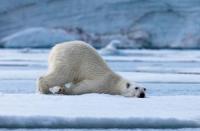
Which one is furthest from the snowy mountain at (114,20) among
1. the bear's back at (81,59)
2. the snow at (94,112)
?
the snow at (94,112)

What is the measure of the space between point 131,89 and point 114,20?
17.4 metres

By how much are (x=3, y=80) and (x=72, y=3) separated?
49.8ft

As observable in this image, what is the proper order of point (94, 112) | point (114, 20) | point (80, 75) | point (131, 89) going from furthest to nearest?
1. point (114, 20)
2. point (80, 75)
3. point (131, 89)
4. point (94, 112)

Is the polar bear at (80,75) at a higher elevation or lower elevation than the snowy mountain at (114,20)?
lower

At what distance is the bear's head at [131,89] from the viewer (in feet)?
13.9

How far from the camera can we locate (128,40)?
21.9 m

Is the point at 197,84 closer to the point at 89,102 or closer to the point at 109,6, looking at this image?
the point at 89,102

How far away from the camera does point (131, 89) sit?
4.29 metres

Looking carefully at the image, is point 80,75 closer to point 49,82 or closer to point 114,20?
point 49,82

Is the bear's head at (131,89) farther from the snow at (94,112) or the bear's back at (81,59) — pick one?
the snow at (94,112)

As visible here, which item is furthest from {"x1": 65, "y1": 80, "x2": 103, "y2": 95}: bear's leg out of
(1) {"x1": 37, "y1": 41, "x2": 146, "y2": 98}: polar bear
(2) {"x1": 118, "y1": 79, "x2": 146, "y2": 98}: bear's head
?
(2) {"x1": 118, "y1": 79, "x2": 146, "y2": 98}: bear's head

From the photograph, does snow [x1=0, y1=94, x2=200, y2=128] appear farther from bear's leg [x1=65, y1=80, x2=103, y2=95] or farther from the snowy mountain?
the snowy mountain

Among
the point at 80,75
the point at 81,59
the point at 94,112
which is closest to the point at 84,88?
the point at 80,75

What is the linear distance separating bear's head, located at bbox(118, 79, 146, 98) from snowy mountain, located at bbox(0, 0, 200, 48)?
16.7 meters
